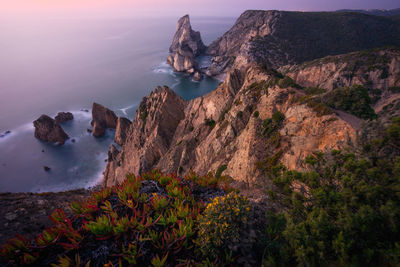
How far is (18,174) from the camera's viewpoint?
5244 cm

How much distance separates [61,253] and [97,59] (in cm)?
16327

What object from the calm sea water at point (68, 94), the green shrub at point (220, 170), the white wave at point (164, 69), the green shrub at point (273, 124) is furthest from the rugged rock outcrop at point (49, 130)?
the white wave at point (164, 69)

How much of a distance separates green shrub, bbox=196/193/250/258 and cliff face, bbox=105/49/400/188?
4921 mm

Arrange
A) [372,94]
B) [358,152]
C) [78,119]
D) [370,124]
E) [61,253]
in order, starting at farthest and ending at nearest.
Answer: [78,119]
[372,94]
[370,124]
[358,152]
[61,253]

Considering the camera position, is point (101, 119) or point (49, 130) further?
point (101, 119)

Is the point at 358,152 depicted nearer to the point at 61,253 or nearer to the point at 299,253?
the point at 299,253

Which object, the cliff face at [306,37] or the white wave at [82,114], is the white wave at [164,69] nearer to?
the cliff face at [306,37]

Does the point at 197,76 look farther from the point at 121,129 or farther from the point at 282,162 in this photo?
the point at 282,162

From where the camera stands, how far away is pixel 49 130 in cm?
6144

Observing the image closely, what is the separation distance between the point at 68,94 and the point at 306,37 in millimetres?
126162

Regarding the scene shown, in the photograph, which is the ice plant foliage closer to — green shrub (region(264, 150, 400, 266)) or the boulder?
green shrub (region(264, 150, 400, 266))

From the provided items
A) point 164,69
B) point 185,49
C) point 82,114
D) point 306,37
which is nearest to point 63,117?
point 82,114

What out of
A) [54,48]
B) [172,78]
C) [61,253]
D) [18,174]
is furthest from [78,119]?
[54,48]

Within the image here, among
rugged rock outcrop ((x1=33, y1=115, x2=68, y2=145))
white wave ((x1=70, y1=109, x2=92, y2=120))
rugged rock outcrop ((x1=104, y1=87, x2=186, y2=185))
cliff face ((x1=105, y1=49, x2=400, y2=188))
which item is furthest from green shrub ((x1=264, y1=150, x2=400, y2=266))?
white wave ((x1=70, y1=109, x2=92, y2=120))
